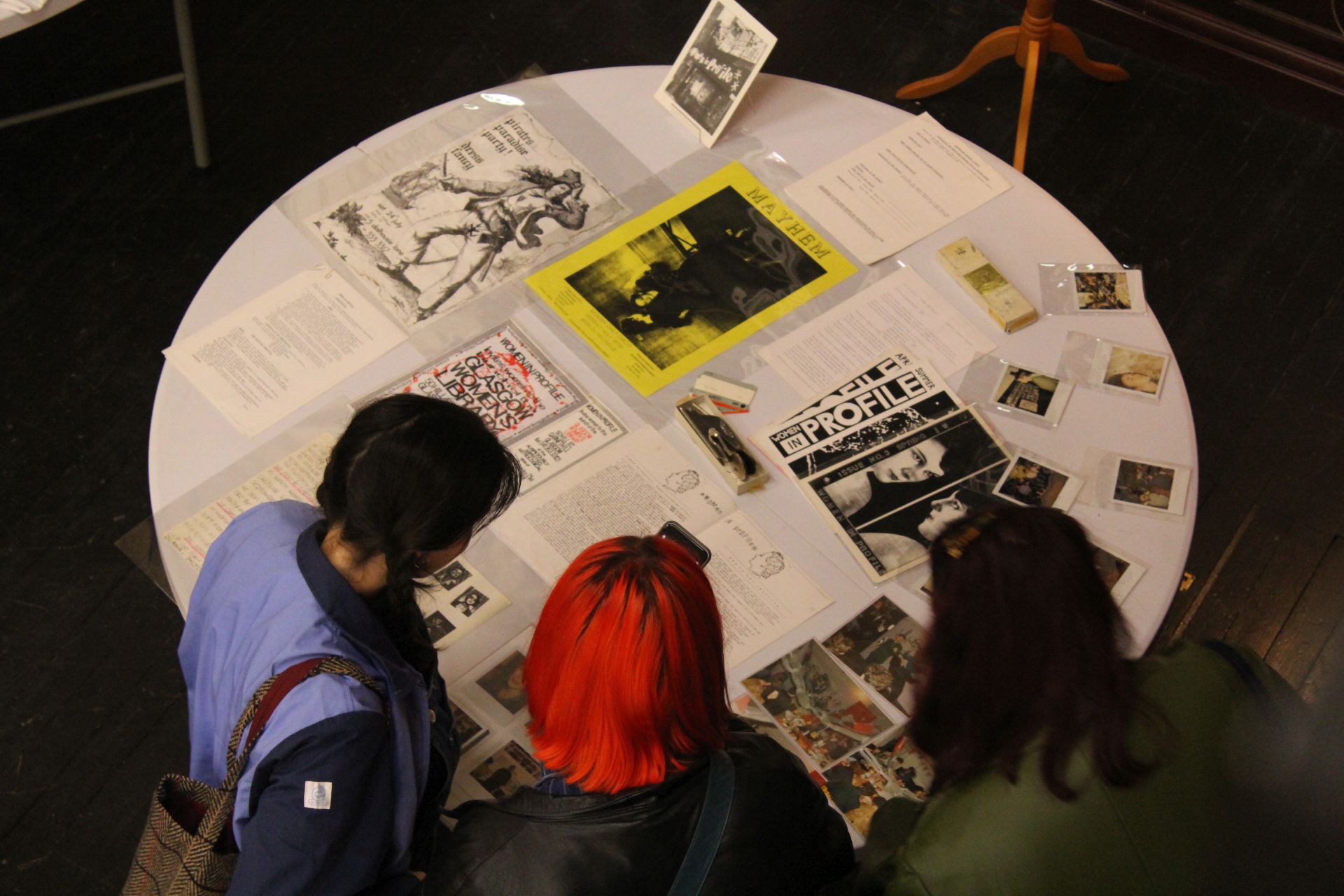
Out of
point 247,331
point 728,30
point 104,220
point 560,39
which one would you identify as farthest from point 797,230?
point 104,220

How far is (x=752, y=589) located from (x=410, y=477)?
0.60 metres

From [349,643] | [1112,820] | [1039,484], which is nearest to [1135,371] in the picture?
[1039,484]

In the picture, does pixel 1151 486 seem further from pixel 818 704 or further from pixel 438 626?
pixel 438 626

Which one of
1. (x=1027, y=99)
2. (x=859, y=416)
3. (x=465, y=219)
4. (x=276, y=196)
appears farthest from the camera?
(x=276, y=196)

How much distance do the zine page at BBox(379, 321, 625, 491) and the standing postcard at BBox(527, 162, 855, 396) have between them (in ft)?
0.29

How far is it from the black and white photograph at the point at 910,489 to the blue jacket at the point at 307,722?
658 mm

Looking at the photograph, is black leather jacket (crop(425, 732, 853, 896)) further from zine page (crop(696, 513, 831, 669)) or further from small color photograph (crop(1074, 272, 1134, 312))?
small color photograph (crop(1074, 272, 1134, 312))

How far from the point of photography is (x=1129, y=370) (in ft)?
6.22

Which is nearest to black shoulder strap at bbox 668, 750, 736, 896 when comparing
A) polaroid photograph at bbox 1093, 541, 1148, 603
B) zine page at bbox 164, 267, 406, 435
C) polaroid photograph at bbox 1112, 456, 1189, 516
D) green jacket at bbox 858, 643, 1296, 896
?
green jacket at bbox 858, 643, 1296, 896

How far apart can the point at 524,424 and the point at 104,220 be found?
72.9 inches

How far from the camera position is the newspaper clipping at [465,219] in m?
2.01

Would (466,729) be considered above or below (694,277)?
below

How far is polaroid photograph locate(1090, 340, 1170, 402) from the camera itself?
1.88 meters

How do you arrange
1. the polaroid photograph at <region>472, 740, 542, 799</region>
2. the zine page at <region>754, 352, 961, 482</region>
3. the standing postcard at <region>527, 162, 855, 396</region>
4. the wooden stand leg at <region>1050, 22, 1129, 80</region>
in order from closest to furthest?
the polaroid photograph at <region>472, 740, 542, 799</region> → the zine page at <region>754, 352, 961, 482</region> → the standing postcard at <region>527, 162, 855, 396</region> → the wooden stand leg at <region>1050, 22, 1129, 80</region>
